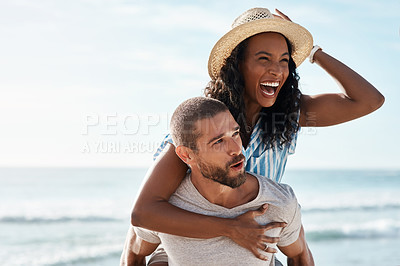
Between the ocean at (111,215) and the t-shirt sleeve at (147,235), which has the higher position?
the t-shirt sleeve at (147,235)

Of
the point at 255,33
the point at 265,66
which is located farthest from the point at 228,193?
the point at 255,33

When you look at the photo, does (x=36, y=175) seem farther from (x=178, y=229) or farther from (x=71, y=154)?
(x=178, y=229)

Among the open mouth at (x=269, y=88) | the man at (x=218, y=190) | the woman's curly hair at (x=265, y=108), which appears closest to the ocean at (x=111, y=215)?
the woman's curly hair at (x=265, y=108)

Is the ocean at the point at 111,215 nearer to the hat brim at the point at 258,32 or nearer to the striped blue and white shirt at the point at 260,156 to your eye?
the striped blue and white shirt at the point at 260,156

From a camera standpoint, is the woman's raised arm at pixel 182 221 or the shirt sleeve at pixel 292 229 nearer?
the woman's raised arm at pixel 182 221

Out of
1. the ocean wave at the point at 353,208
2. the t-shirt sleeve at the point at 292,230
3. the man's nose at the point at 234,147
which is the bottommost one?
the ocean wave at the point at 353,208

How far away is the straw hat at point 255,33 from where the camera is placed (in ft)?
9.63

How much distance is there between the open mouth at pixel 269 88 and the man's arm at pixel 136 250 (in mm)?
1067

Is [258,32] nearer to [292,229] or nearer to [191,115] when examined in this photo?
[191,115]

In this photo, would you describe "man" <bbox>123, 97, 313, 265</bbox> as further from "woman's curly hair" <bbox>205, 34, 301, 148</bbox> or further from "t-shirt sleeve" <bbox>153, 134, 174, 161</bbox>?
"woman's curly hair" <bbox>205, 34, 301, 148</bbox>

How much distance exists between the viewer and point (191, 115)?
246 centimetres

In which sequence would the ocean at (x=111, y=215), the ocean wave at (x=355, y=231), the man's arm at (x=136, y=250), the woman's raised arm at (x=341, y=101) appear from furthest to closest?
1. the ocean wave at (x=355, y=231)
2. the ocean at (x=111, y=215)
3. the woman's raised arm at (x=341, y=101)
4. the man's arm at (x=136, y=250)

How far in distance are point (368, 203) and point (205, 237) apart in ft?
52.9

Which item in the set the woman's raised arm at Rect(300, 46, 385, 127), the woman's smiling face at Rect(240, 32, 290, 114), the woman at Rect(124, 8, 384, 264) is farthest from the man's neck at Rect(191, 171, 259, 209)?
the woman's raised arm at Rect(300, 46, 385, 127)
